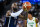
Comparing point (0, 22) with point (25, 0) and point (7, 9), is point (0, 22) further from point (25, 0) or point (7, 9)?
point (25, 0)

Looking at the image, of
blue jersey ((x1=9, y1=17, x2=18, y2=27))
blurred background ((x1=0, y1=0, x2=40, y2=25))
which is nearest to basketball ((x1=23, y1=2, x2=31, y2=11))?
blurred background ((x1=0, y1=0, x2=40, y2=25))

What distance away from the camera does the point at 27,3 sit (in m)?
1.68

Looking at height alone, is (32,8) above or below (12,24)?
above

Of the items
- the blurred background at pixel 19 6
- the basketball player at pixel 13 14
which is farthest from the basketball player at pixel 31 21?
the basketball player at pixel 13 14

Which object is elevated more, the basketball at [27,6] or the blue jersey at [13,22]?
the basketball at [27,6]

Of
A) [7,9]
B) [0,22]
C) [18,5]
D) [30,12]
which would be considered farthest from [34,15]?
[0,22]

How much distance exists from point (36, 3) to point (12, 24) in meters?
0.55

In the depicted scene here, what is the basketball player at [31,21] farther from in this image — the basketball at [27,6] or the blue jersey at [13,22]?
the blue jersey at [13,22]

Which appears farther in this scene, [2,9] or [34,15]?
[2,9]

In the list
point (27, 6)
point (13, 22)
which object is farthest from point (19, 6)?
point (13, 22)

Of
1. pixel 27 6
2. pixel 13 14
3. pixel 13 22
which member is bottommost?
pixel 13 22

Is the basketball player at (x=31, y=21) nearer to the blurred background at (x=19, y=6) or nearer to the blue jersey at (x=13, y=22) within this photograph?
the blurred background at (x=19, y=6)

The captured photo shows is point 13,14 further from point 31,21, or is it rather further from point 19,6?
point 31,21

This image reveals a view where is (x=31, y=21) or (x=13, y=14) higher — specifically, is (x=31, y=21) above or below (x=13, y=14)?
below
